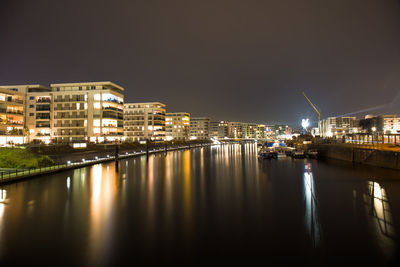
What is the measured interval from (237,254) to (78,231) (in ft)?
26.7

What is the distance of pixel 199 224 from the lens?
13.5m

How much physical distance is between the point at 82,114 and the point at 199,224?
63079 millimetres

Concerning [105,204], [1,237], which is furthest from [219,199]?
[1,237]

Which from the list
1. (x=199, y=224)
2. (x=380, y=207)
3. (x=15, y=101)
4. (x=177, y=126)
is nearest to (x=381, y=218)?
(x=380, y=207)

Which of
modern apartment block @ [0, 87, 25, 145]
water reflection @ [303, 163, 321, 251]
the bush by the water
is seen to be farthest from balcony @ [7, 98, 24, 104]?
water reflection @ [303, 163, 321, 251]

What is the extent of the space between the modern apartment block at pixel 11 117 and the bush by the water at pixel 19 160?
106ft

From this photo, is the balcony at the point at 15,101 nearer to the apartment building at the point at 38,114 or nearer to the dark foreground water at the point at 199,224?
the apartment building at the point at 38,114

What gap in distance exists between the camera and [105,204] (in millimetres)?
17625

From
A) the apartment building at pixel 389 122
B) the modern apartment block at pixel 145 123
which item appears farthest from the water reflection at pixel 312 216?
the apartment building at pixel 389 122

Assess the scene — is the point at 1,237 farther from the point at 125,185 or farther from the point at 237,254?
the point at 125,185

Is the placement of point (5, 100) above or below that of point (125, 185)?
above

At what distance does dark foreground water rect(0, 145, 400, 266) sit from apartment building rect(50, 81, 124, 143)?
4432 cm

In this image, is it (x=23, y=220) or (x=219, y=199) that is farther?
(x=219, y=199)

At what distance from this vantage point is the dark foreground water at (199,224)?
9805 millimetres
